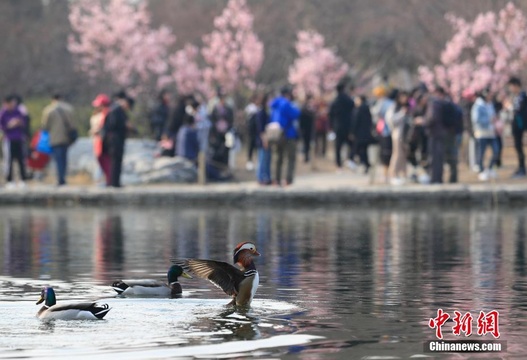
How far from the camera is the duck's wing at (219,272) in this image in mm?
13391

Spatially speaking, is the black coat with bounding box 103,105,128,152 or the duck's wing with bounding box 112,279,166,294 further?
the black coat with bounding box 103,105,128,152

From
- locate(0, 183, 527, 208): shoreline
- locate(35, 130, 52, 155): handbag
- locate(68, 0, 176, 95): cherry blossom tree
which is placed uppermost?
locate(68, 0, 176, 95): cherry blossom tree

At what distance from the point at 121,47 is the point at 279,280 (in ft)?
154

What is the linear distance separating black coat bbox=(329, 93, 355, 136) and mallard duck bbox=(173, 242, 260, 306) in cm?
2533

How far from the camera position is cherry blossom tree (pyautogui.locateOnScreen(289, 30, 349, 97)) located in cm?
6241

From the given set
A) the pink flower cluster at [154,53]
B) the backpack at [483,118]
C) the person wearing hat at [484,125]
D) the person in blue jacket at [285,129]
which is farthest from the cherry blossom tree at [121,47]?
the person in blue jacket at [285,129]

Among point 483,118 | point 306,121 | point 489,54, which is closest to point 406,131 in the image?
point 483,118

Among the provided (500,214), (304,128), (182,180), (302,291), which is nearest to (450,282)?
(302,291)

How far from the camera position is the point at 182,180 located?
119 ft

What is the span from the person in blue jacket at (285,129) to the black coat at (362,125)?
4393 mm

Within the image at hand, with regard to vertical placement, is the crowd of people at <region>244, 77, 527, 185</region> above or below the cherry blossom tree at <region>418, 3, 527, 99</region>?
below

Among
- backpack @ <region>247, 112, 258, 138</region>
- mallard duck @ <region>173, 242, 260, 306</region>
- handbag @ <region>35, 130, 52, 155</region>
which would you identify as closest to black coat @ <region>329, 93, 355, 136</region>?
backpack @ <region>247, 112, 258, 138</region>

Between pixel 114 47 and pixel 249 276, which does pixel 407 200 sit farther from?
pixel 114 47

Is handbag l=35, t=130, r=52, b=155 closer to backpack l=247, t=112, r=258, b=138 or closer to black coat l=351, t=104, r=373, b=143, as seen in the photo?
backpack l=247, t=112, r=258, b=138
